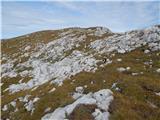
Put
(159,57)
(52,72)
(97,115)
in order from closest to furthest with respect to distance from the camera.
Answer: (97,115), (159,57), (52,72)

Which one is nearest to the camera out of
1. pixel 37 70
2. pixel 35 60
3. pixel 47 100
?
pixel 47 100

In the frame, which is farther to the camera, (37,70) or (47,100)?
(37,70)

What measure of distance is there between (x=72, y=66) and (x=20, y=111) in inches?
490

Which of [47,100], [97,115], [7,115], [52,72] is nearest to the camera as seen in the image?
[97,115]

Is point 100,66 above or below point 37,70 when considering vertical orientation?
above

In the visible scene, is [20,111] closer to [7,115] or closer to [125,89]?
[7,115]

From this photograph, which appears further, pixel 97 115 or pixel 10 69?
pixel 10 69

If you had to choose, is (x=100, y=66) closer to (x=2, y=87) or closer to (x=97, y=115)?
(x=97, y=115)

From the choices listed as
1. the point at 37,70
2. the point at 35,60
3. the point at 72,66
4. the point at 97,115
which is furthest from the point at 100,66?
the point at 35,60

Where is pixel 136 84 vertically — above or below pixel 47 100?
above

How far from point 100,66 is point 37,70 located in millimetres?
15754

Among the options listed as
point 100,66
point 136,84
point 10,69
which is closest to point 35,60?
point 10,69

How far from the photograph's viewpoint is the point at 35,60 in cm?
5141

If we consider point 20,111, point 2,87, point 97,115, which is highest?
point 97,115
